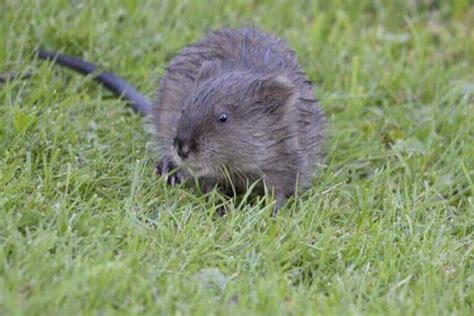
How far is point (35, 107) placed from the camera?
19.3 feet

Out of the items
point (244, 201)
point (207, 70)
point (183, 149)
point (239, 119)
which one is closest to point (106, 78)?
point (207, 70)

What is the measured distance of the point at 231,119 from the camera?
5324 millimetres

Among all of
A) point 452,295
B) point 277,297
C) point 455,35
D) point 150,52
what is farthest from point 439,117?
point 277,297

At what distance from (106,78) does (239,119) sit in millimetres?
1415

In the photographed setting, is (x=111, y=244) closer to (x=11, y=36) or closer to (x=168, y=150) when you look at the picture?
(x=168, y=150)

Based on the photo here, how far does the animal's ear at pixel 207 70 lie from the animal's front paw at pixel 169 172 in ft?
1.59

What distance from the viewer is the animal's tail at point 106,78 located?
6.39 metres

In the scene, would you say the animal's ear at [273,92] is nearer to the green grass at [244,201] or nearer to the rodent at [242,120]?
the rodent at [242,120]

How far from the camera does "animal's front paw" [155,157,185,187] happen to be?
5.45 meters

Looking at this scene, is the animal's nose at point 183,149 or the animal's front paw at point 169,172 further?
the animal's front paw at point 169,172

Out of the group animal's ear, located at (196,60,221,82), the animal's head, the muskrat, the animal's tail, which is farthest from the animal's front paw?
the animal's tail

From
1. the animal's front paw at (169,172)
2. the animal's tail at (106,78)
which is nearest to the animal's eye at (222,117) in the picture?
the animal's front paw at (169,172)

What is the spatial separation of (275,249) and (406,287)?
2.00 feet

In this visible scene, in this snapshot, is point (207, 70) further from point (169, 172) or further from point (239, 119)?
point (169, 172)
